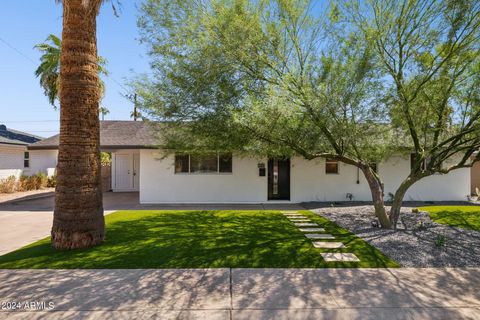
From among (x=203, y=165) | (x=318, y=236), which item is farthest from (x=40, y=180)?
(x=318, y=236)

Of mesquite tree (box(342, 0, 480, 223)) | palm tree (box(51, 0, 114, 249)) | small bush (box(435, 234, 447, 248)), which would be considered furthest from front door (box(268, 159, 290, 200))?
palm tree (box(51, 0, 114, 249))

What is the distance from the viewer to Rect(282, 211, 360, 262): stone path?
16.7 feet

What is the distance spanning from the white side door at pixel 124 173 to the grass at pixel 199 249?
9024mm

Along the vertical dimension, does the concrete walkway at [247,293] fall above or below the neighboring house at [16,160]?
below

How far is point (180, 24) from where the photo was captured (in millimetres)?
6297

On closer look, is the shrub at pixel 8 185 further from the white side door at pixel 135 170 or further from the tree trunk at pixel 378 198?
the tree trunk at pixel 378 198

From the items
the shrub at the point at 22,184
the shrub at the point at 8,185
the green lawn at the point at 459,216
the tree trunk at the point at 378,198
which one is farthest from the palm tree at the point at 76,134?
the shrub at the point at 22,184

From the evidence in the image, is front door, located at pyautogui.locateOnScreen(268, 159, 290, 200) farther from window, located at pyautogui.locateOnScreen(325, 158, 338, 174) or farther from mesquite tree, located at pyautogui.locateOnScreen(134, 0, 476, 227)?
mesquite tree, located at pyautogui.locateOnScreen(134, 0, 476, 227)

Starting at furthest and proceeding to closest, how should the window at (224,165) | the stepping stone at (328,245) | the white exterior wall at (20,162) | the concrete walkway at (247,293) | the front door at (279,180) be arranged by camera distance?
the white exterior wall at (20,162)
the front door at (279,180)
the window at (224,165)
the stepping stone at (328,245)
the concrete walkway at (247,293)

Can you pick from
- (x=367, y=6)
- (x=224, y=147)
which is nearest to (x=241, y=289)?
(x=224, y=147)

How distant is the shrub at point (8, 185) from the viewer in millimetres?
14000

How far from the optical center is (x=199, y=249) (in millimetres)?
5551

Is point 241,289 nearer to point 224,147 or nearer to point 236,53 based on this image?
point 224,147

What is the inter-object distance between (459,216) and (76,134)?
1125cm
